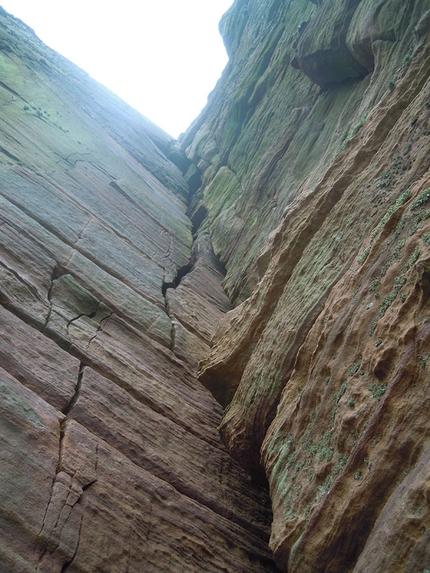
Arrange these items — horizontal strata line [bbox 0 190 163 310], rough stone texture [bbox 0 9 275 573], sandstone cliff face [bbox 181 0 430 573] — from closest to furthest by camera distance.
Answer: sandstone cliff face [bbox 181 0 430 573] < rough stone texture [bbox 0 9 275 573] < horizontal strata line [bbox 0 190 163 310]

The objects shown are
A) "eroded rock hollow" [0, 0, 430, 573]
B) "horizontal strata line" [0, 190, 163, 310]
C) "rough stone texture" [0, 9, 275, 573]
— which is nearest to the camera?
"eroded rock hollow" [0, 0, 430, 573]

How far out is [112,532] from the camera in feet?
29.7

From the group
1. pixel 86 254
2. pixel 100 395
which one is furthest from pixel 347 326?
pixel 86 254

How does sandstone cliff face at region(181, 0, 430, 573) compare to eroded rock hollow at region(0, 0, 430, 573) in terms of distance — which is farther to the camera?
eroded rock hollow at region(0, 0, 430, 573)

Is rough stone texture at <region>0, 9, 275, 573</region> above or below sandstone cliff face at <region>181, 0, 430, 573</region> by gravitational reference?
below

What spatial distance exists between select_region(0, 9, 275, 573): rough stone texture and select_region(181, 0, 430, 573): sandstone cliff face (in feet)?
5.07

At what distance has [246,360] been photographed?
14.9m

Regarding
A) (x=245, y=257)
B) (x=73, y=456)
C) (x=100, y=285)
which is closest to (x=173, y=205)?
(x=245, y=257)

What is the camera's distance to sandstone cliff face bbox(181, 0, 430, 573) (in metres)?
7.34

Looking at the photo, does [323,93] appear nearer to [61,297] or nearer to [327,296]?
[327,296]

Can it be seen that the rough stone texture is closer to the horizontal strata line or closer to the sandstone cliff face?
the horizontal strata line

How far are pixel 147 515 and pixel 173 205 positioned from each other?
27863mm

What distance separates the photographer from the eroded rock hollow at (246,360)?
7.90 metres

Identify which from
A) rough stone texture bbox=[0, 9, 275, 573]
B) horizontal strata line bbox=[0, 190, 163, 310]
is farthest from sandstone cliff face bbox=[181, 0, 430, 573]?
horizontal strata line bbox=[0, 190, 163, 310]
